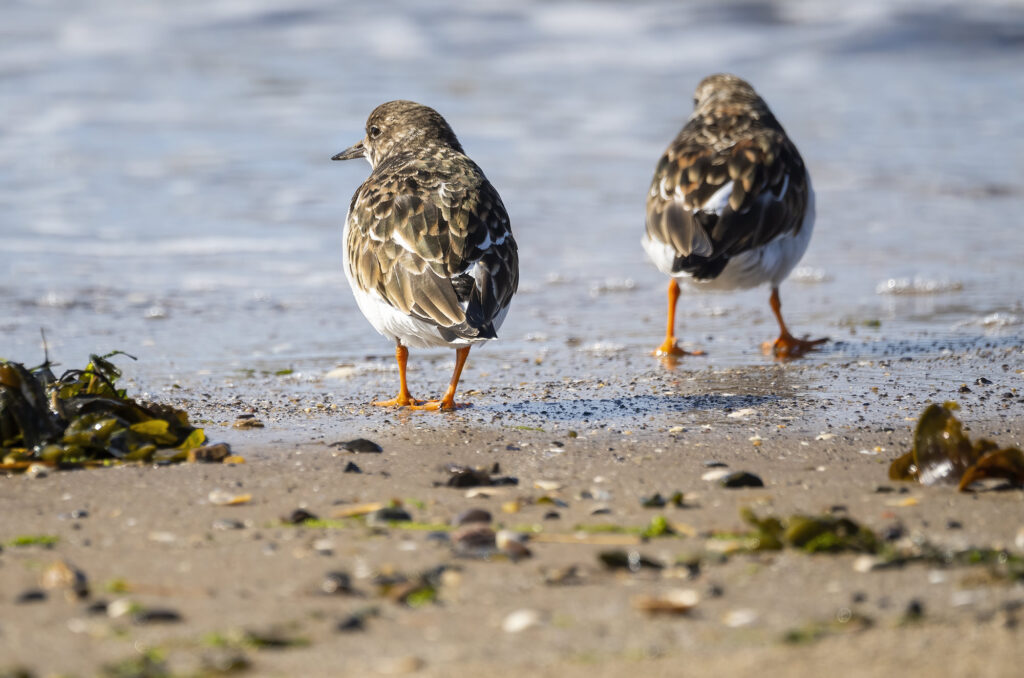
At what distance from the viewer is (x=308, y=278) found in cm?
824

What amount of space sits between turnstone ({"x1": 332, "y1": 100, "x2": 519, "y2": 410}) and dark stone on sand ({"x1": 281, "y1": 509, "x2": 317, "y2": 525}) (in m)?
1.37

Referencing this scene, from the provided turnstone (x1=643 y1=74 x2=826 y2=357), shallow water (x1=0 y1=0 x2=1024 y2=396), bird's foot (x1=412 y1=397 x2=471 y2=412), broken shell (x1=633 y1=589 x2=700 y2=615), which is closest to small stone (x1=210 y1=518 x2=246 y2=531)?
broken shell (x1=633 y1=589 x2=700 y2=615)

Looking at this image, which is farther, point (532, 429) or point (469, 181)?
point (469, 181)

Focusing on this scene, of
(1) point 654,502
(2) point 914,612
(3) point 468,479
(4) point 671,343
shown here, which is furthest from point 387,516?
(4) point 671,343

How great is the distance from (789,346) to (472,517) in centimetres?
338

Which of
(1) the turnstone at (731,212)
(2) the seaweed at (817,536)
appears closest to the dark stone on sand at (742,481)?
(2) the seaweed at (817,536)

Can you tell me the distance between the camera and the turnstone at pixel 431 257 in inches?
175

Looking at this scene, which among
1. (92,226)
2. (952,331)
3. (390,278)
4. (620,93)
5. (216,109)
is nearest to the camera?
(390,278)

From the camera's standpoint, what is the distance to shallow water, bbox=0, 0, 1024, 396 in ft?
22.0

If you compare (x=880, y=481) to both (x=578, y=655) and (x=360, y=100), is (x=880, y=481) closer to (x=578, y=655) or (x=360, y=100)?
(x=578, y=655)

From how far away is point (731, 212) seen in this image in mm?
5859

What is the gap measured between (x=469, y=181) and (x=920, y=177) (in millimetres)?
7644

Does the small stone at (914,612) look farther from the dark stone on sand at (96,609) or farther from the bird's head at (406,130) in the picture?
the bird's head at (406,130)

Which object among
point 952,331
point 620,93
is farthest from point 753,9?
point 952,331
